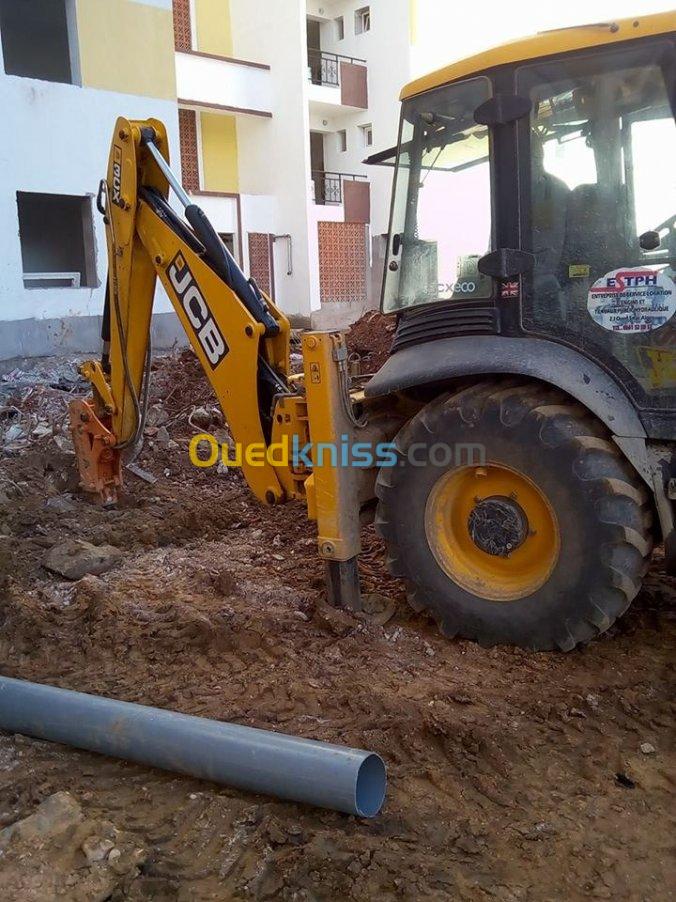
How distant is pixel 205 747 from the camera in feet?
8.96

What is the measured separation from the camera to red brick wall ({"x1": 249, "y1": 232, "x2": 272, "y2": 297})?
19016 mm

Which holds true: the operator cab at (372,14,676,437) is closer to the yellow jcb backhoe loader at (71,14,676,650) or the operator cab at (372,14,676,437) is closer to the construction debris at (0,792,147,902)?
the yellow jcb backhoe loader at (71,14,676,650)

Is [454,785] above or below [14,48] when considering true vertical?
below

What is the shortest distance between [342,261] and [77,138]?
33.5 feet

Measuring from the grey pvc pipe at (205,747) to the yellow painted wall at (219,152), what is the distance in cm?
1718

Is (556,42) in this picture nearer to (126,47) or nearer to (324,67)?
(126,47)

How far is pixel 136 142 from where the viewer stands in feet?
14.0

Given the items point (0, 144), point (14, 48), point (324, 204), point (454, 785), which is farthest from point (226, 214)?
point (454, 785)

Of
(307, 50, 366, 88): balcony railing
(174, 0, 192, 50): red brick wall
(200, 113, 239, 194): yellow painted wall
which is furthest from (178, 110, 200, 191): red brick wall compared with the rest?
(307, 50, 366, 88): balcony railing

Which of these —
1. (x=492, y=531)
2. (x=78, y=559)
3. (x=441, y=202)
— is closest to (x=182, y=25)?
(x=78, y=559)

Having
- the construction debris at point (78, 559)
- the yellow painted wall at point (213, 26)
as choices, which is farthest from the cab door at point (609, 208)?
the yellow painted wall at point (213, 26)

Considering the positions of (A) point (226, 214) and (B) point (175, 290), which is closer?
(B) point (175, 290)

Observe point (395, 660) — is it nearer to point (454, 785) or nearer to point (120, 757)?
point (454, 785)

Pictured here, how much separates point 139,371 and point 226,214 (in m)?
14.6
